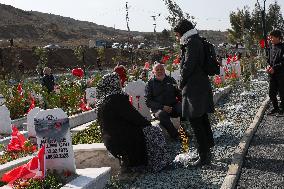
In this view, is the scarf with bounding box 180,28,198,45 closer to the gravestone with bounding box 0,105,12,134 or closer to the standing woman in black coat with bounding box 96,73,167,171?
the standing woman in black coat with bounding box 96,73,167,171

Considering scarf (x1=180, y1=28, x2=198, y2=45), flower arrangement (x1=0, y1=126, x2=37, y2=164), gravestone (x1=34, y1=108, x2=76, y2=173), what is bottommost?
flower arrangement (x1=0, y1=126, x2=37, y2=164)

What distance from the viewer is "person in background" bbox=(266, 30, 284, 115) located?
10469 millimetres

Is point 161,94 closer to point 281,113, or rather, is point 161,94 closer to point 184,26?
point 184,26

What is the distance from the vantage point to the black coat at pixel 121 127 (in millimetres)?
6789

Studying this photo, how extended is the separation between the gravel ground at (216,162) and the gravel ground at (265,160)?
271 millimetres

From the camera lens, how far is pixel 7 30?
102938 mm

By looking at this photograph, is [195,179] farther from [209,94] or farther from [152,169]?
[209,94]

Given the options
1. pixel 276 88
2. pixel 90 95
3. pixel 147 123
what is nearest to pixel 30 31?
pixel 90 95

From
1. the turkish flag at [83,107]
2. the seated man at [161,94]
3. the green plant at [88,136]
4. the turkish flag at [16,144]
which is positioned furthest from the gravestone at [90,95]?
the turkish flag at [16,144]

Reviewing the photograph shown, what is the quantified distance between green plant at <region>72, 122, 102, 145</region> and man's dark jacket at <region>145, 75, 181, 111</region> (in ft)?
3.47

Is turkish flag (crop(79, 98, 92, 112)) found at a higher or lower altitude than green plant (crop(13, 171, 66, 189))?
lower

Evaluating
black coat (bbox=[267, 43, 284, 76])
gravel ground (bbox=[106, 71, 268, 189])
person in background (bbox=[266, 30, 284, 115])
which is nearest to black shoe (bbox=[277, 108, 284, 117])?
person in background (bbox=[266, 30, 284, 115])

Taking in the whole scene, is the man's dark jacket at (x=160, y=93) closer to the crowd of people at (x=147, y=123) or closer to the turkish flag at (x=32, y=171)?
the crowd of people at (x=147, y=123)

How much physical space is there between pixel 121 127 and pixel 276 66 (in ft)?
16.7
